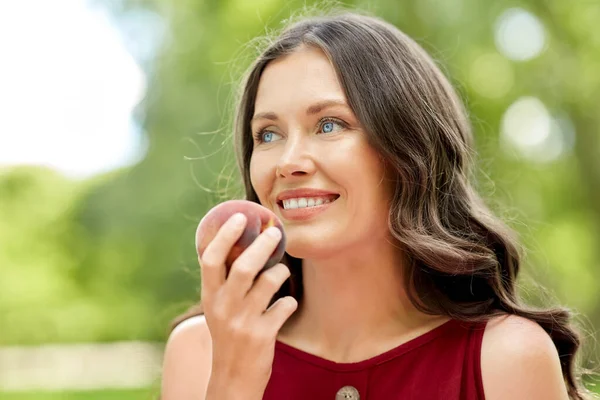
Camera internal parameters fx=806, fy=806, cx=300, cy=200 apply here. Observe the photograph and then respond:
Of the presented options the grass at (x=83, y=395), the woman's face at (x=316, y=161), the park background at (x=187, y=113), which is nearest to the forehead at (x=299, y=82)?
the woman's face at (x=316, y=161)

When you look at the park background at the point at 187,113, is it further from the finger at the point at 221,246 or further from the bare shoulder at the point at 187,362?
the finger at the point at 221,246

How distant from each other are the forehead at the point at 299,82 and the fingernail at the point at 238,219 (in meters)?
0.50

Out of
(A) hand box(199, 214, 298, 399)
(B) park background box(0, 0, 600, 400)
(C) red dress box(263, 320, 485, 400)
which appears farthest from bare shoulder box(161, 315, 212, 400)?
(B) park background box(0, 0, 600, 400)

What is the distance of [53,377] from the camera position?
13.5 meters

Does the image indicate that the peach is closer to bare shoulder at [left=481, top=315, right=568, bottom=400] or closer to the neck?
the neck

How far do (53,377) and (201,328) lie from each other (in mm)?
11882

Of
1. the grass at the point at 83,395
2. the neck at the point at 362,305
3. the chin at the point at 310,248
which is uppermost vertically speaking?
the chin at the point at 310,248

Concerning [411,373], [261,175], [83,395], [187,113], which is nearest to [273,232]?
[261,175]

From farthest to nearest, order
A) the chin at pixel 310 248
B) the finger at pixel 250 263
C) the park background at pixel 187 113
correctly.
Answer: the park background at pixel 187 113 < the chin at pixel 310 248 < the finger at pixel 250 263

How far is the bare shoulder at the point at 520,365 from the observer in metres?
2.15

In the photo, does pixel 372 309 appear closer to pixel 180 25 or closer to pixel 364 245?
pixel 364 245

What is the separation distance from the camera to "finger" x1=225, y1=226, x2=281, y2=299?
1766mm

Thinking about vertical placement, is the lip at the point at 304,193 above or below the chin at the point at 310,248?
above

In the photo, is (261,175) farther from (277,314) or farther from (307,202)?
(277,314)
